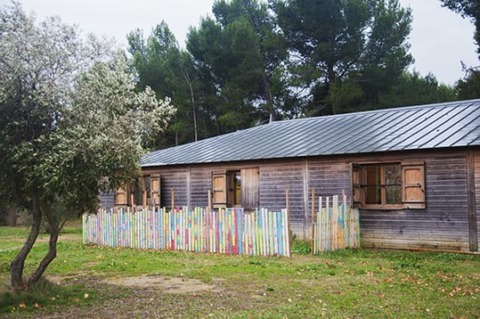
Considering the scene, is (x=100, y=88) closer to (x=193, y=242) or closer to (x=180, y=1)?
(x=193, y=242)

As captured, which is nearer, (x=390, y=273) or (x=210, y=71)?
(x=390, y=273)

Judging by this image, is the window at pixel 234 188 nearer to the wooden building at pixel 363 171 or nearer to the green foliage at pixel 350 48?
the wooden building at pixel 363 171

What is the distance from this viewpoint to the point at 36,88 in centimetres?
859

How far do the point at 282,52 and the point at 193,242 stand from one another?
74.4 feet

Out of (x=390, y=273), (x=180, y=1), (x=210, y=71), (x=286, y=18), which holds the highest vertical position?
(x=180, y=1)

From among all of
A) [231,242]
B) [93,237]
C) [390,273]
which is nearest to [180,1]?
[93,237]

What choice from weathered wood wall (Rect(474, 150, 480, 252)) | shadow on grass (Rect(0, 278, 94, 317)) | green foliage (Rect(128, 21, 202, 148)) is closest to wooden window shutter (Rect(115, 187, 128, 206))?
weathered wood wall (Rect(474, 150, 480, 252))

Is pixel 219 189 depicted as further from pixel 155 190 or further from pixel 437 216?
pixel 437 216

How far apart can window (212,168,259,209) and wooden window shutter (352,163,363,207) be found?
145 inches

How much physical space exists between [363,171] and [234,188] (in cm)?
517

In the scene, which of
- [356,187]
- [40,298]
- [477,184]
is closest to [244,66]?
[356,187]

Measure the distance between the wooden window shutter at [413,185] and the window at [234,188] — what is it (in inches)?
208

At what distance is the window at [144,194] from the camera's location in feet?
72.5

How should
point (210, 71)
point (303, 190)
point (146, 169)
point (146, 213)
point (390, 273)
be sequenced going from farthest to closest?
point (210, 71) < point (146, 169) < point (303, 190) < point (146, 213) < point (390, 273)
